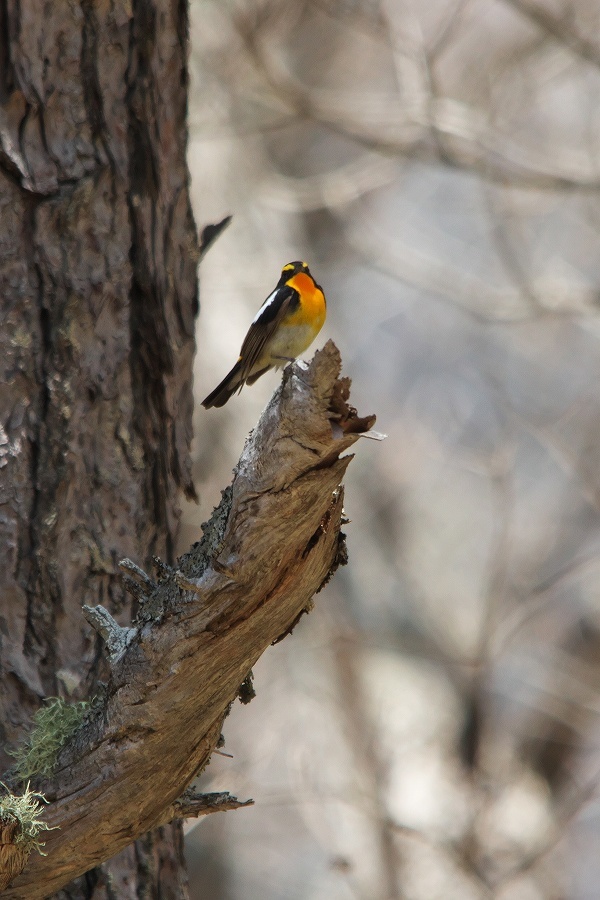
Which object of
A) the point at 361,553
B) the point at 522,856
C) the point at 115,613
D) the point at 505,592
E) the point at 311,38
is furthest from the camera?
the point at 311,38

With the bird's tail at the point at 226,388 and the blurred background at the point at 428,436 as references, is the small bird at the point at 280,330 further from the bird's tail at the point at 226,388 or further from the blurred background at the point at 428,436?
the blurred background at the point at 428,436

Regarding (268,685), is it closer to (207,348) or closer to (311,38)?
(207,348)

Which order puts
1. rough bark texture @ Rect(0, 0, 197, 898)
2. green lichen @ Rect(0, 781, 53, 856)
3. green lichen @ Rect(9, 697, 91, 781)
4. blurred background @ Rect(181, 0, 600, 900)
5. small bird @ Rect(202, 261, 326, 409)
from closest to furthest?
green lichen @ Rect(0, 781, 53, 856), green lichen @ Rect(9, 697, 91, 781), rough bark texture @ Rect(0, 0, 197, 898), small bird @ Rect(202, 261, 326, 409), blurred background @ Rect(181, 0, 600, 900)

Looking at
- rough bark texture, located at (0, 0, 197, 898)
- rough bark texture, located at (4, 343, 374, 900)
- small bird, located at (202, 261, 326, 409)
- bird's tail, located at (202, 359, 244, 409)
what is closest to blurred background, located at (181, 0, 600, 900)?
small bird, located at (202, 261, 326, 409)

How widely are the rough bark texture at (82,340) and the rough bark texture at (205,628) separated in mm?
398

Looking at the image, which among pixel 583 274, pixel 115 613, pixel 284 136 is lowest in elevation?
pixel 115 613

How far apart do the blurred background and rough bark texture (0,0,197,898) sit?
153 inches

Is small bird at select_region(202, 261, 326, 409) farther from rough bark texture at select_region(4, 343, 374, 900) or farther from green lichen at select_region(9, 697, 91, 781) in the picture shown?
rough bark texture at select_region(4, 343, 374, 900)

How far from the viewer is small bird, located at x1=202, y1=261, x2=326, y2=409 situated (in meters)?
3.53

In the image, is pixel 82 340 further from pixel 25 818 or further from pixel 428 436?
pixel 428 436

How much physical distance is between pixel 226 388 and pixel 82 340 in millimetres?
1166

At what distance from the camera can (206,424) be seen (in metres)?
8.41

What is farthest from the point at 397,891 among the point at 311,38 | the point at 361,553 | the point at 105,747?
the point at 311,38

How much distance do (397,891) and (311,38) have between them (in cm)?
902
